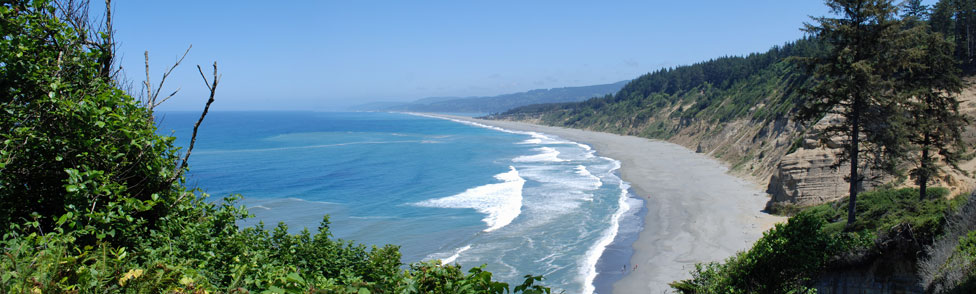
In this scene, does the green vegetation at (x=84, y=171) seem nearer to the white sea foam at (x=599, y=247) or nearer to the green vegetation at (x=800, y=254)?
the green vegetation at (x=800, y=254)

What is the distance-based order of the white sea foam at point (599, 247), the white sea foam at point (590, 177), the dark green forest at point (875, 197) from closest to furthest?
the dark green forest at point (875, 197)
the white sea foam at point (599, 247)
the white sea foam at point (590, 177)

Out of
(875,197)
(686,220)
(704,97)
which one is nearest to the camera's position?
(875,197)

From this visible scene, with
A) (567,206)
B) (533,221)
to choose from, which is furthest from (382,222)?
(567,206)

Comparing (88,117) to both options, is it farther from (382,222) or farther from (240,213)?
(382,222)

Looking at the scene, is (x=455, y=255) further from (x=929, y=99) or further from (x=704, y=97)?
(x=704, y=97)

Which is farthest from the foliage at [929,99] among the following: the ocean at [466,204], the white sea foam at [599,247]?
the white sea foam at [599,247]

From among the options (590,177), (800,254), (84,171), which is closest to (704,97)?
(590,177)
